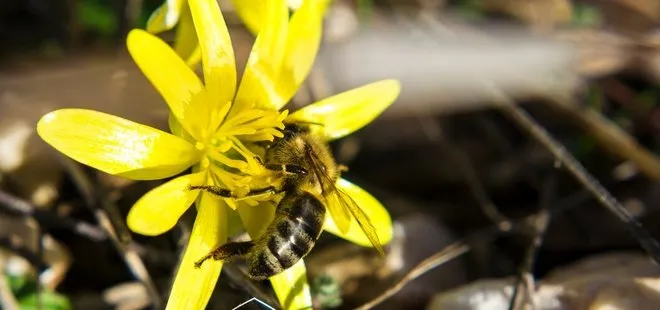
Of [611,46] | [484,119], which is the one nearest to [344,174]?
[484,119]

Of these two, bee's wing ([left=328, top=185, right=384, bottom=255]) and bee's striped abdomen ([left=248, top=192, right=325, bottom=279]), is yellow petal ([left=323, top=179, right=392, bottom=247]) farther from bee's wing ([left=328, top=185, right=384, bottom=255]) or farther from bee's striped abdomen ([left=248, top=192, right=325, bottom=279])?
bee's striped abdomen ([left=248, top=192, right=325, bottom=279])

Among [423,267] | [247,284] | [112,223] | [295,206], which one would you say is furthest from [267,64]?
[423,267]

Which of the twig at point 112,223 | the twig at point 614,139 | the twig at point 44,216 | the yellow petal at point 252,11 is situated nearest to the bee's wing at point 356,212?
the yellow petal at point 252,11

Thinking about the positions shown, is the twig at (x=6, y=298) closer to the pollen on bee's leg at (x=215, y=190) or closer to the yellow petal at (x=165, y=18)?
the pollen on bee's leg at (x=215, y=190)

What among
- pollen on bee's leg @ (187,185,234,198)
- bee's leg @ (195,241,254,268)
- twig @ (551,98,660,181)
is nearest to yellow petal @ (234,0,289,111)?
pollen on bee's leg @ (187,185,234,198)

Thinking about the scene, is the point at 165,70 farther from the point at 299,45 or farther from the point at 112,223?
the point at 112,223

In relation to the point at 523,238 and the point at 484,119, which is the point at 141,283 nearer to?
the point at 523,238
